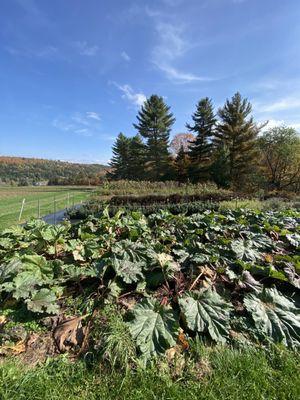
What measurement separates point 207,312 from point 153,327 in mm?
439

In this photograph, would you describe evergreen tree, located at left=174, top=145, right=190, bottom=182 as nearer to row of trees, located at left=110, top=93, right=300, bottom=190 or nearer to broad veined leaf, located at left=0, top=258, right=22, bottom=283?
row of trees, located at left=110, top=93, right=300, bottom=190

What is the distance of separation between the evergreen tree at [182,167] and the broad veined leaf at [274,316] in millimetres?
28988

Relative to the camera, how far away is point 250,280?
8.02ft

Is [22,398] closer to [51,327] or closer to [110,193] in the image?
[51,327]

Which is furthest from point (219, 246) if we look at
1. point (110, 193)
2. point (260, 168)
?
point (260, 168)

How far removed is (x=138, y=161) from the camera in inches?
1560

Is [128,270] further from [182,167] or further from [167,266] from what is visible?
[182,167]

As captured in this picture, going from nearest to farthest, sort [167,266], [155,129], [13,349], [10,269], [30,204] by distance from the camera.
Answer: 1. [13,349]
2. [10,269]
3. [167,266]
4. [30,204]
5. [155,129]

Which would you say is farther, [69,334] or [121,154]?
[121,154]

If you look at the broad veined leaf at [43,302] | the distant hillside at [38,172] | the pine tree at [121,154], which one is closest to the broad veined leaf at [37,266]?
the broad veined leaf at [43,302]

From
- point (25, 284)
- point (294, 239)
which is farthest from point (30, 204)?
point (294, 239)

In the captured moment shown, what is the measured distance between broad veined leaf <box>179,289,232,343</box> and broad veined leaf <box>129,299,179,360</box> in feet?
0.41

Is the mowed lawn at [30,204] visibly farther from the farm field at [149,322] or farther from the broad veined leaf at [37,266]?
the farm field at [149,322]

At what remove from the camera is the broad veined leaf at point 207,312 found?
196cm
